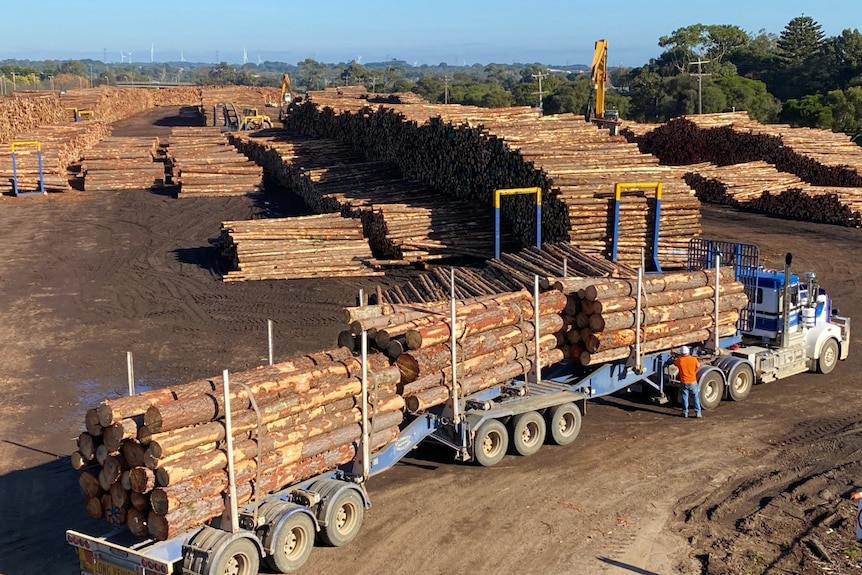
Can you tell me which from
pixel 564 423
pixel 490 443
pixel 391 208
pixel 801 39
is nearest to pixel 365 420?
pixel 490 443

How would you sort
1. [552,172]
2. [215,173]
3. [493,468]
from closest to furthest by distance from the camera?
[493,468], [552,172], [215,173]

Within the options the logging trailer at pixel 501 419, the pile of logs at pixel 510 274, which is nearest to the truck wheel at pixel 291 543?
the logging trailer at pixel 501 419

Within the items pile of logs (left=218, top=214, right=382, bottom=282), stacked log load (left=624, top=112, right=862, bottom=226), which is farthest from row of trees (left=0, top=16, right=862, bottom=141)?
pile of logs (left=218, top=214, right=382, bottom=282)

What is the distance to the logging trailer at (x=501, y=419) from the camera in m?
10.6

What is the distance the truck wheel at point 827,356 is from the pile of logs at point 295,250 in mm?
13601

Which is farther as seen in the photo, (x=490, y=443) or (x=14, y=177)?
(x=14, y=177)

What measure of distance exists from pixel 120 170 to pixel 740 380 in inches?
1560

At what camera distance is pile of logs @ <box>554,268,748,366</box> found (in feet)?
53.0

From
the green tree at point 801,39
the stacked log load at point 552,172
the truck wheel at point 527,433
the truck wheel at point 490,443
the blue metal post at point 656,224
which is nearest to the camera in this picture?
the truck wheel at point 490,443

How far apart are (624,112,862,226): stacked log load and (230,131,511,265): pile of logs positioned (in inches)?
594

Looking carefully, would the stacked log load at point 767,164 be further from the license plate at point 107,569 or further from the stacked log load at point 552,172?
the license plate at point 107,569

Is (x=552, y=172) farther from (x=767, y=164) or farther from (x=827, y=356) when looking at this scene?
(x=767, y=164)

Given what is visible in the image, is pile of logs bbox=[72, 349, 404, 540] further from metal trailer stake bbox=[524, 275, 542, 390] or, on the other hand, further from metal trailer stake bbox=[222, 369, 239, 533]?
metal trailer stake bbox=[524, 275, 542, 390]

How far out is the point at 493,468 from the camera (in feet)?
48.4
